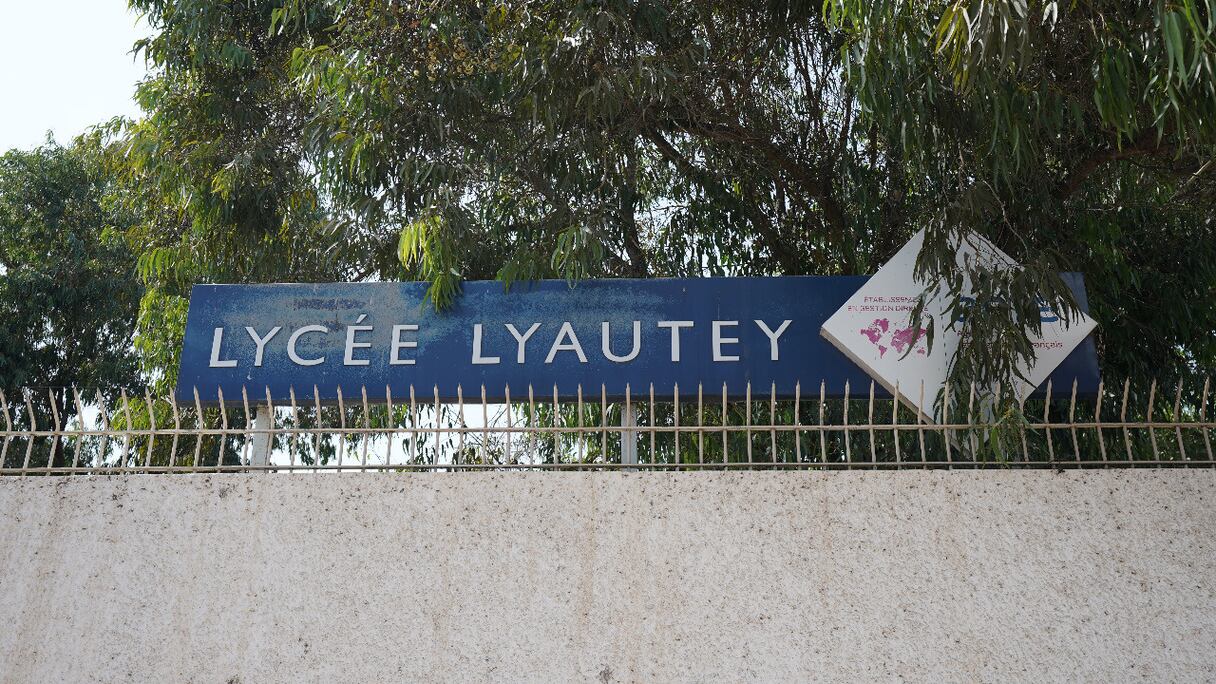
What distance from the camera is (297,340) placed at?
257 inches

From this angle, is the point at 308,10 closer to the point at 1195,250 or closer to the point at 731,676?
the point at 731,676

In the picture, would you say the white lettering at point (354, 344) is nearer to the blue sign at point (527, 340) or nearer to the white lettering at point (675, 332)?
the blue sign at point (527, 340)

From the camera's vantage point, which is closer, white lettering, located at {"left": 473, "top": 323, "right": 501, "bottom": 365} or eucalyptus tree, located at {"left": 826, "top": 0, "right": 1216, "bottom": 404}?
eucalyptus tree, located at {"left": 826, "top": 0, "right": 1216, "bottom": 404}

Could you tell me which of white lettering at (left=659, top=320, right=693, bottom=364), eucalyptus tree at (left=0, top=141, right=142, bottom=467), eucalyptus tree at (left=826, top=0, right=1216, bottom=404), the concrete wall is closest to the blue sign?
white lettering at (left=659, top=320, right=693, bottom=364)

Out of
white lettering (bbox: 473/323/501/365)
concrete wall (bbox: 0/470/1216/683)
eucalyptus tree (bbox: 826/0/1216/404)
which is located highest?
eucalyptus tree (bbox: 826/0/1216/404)

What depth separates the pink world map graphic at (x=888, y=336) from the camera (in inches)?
244

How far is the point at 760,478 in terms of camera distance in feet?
14.7

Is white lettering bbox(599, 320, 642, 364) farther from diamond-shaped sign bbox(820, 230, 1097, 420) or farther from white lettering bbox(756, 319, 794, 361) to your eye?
diamond-shaped sign bbox(820, 230, 1097, 420)

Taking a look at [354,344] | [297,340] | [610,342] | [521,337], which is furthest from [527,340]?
[297,340]

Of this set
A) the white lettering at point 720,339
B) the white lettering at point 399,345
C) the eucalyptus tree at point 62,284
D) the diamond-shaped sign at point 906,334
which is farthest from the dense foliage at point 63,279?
the diamond-shaped sign at point 906,334

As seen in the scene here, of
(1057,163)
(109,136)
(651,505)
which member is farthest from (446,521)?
(109,136)

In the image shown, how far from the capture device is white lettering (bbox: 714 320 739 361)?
248 inches

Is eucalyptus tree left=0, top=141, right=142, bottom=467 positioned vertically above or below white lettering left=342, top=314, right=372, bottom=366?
above

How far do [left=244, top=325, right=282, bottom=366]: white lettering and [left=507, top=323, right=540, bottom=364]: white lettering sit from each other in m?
1.40
